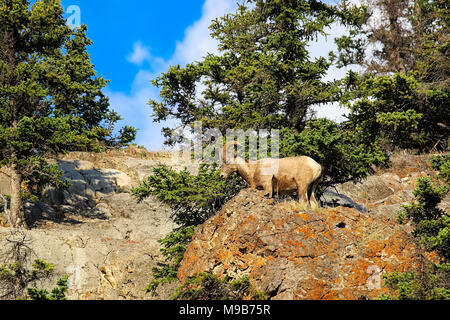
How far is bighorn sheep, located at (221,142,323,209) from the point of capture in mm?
14242

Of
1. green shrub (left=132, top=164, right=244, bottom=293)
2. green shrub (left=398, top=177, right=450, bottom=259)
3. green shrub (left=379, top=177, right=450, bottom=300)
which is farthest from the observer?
green shrub (left=132, top=164, right=244, bottom=293)

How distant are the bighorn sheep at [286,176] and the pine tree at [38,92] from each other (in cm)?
1054

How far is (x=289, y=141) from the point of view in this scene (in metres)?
16.2

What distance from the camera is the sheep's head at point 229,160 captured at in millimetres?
15109

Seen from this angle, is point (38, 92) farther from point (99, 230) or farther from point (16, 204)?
point (99, 230)

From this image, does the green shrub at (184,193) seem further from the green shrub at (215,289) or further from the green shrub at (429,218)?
the green shrub at (429,218)

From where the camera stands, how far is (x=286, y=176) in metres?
14.3

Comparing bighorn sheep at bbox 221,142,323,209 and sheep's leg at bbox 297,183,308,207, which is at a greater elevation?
bighorn sheep at bbox 221,142,323,209

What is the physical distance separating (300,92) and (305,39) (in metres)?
3.64

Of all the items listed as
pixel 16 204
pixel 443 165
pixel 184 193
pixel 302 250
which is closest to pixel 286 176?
pixel 302 250

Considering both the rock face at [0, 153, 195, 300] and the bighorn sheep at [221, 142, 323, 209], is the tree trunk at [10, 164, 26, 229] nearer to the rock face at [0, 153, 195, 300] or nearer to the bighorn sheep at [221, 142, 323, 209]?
the rock face at [0, 153, 195, 300]

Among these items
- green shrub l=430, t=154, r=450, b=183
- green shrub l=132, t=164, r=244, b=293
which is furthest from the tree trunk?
green shrub l=430, t=154, r=450, b=183

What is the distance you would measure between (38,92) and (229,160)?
11.4 m

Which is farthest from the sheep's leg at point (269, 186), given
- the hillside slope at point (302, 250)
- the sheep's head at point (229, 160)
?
the sheep's head at point (229, 160)
